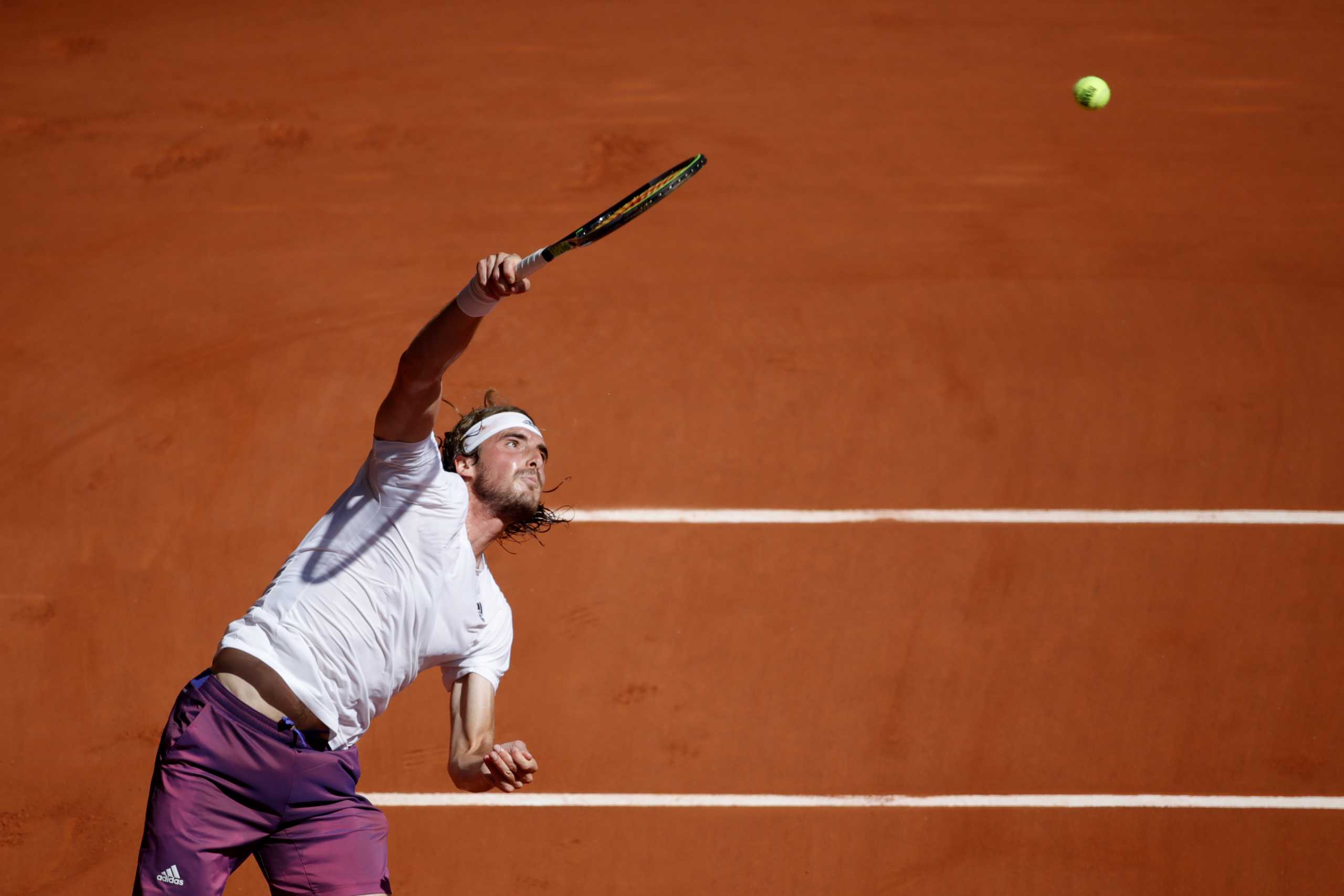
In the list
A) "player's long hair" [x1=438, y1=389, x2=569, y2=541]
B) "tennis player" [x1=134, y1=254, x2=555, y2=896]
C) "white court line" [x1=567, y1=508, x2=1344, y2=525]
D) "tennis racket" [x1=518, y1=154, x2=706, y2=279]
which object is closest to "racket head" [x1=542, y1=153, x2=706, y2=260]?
"tennis racket" [x1=518, y1=154, x2=706, y2=279]

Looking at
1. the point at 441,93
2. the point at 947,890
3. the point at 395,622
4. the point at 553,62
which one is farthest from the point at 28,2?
the point at 947,890

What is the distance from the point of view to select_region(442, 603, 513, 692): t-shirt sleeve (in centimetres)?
423

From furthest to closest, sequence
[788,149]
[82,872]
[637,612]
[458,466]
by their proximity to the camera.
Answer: [788,149] < [637,612] < [82,872] < [458,466]

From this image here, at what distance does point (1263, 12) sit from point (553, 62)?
4.61 metres

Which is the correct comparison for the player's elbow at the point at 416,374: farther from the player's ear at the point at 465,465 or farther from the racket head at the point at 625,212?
the player's ear at the point at 465,465

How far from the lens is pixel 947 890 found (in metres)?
5.49

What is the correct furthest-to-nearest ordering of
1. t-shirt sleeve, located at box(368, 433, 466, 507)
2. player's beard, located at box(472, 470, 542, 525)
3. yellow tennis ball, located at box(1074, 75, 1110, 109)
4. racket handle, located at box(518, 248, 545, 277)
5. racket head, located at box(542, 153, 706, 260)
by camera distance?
yellow tennis ball, located at box(1074, 75, 1110, 109) → player's beard, located at box(472, 470, 542, 525) → t-shirt sleeve, located at box(368, 433, 466, 507) → racket head, located at box(542, 153, 706, 260) → racket handle, located at box(518, 248, 545, 277)

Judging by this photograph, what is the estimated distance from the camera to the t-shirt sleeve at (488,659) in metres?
4.23

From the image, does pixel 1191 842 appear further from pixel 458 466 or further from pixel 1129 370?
pixel 458 466

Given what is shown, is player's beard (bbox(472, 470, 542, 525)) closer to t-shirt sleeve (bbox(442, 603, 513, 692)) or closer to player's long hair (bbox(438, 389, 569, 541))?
player's long hair (bbox(438, 389, 569, 541))

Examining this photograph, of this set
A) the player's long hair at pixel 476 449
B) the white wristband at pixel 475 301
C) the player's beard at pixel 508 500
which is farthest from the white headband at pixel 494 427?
the white wristband at pixel 475 301

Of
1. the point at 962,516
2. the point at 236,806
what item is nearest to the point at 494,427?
the point at 236,806

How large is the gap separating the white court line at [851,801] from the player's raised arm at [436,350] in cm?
255

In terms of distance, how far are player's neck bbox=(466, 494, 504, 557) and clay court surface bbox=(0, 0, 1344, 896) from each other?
1.76 meters
